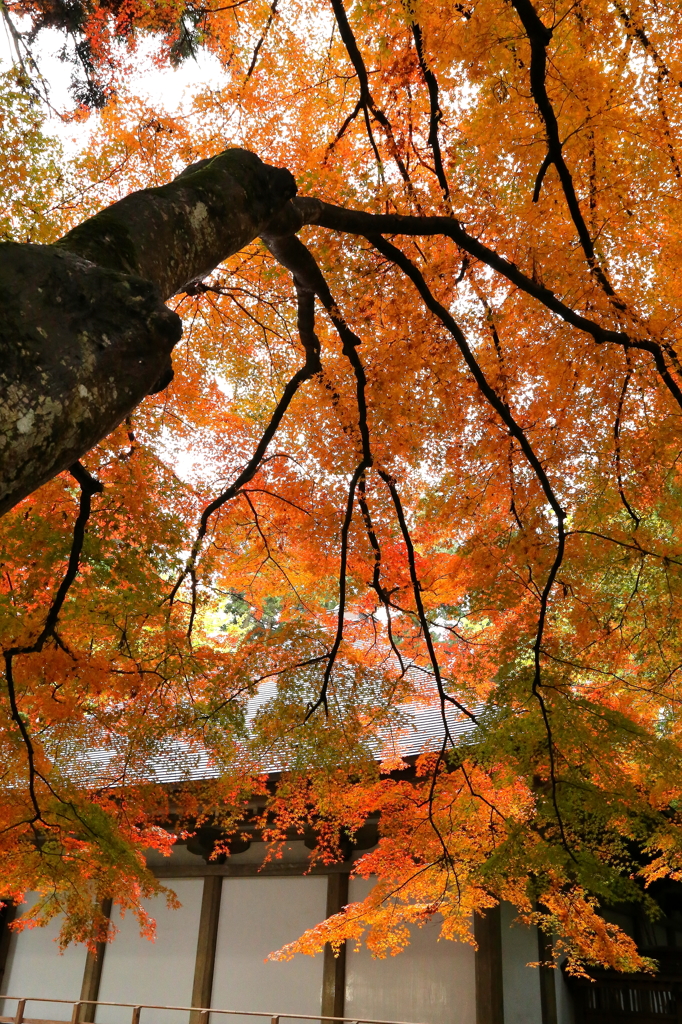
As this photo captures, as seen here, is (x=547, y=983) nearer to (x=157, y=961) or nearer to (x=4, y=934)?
(x=157, y=961)

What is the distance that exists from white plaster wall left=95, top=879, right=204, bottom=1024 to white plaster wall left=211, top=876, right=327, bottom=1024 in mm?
385

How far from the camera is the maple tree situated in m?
4.76

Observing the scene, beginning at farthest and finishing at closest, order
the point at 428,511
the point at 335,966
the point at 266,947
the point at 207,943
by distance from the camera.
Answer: the point at 207,943, the point at 266,947, the point at 335,966, the point at 428,511

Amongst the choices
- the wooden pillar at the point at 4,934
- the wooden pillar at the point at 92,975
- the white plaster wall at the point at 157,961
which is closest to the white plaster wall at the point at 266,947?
the white plaster wall at the point at 157,961

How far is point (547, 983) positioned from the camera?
24.5 ft

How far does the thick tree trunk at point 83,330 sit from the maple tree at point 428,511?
1.62 metres

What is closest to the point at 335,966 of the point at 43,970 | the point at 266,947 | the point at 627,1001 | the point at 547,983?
the point at 266,947

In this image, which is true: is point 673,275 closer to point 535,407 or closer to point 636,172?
point 636,172

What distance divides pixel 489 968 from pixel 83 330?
7.44 m

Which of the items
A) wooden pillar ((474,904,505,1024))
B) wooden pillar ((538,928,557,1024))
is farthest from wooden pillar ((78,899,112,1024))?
wooden pillar ((538,928,557,1024))

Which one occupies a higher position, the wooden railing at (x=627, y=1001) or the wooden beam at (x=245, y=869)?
the wooden beam at (x=245, y=869)

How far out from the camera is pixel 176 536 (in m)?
5.39

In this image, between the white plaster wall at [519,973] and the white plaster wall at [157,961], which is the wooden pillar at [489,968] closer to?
the white plaster wall at [519,973]

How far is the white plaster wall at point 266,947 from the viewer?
26.5ft
